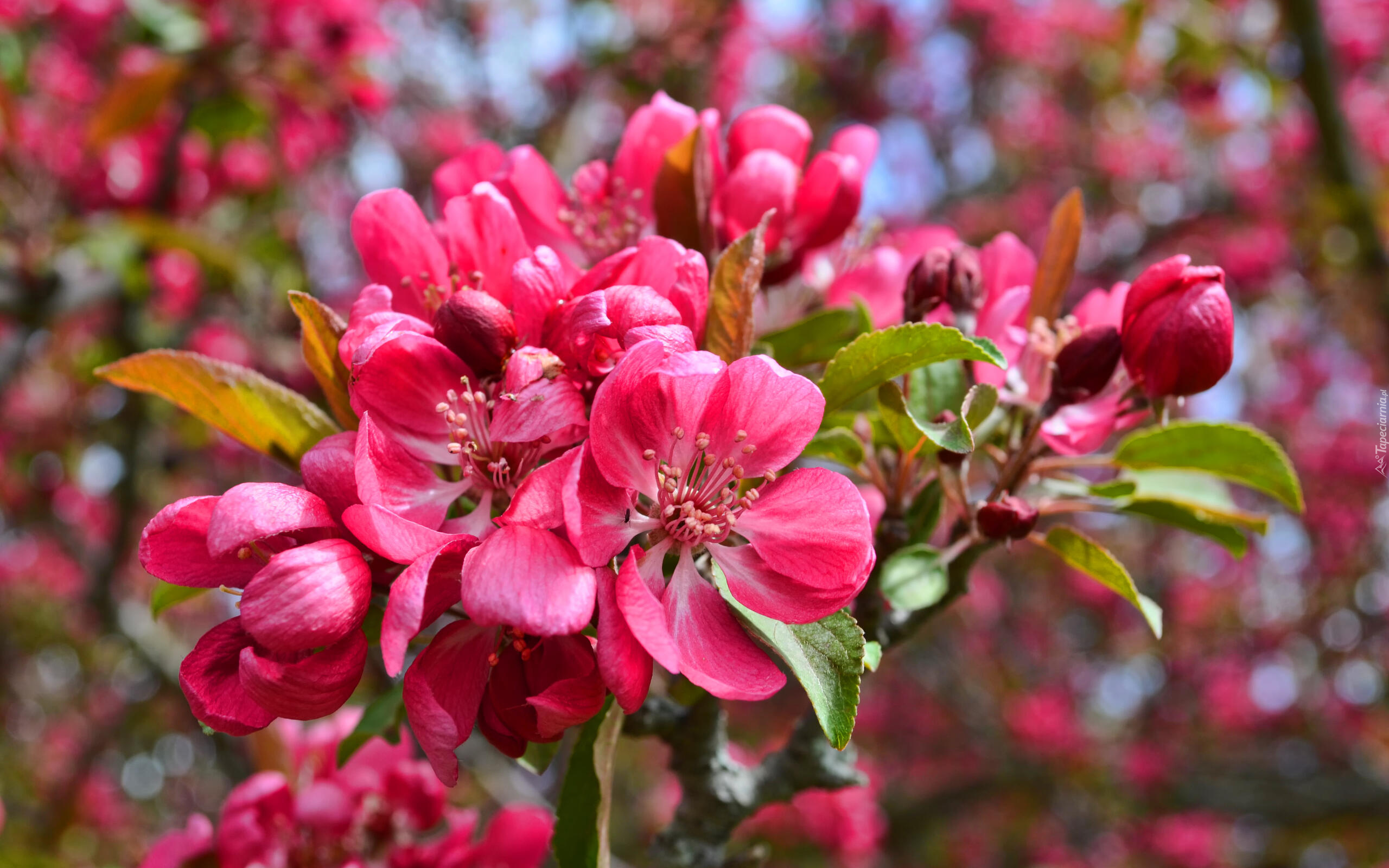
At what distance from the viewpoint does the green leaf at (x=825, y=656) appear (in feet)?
2.37

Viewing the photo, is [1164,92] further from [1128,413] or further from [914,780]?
[1128,413]

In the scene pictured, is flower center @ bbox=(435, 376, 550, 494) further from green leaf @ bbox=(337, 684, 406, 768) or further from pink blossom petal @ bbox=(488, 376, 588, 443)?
green leaf @ bbox=(337, 684, 406, 768)

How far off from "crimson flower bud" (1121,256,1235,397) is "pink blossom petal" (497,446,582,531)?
24.6 inches

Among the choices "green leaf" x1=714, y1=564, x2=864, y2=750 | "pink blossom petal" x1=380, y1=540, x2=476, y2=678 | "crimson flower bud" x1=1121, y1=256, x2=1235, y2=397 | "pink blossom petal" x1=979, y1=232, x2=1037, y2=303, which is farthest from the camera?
"pink blossom petal" x1=979, y1=232, x2=1037, y2=303

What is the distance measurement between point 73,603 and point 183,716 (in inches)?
50.8

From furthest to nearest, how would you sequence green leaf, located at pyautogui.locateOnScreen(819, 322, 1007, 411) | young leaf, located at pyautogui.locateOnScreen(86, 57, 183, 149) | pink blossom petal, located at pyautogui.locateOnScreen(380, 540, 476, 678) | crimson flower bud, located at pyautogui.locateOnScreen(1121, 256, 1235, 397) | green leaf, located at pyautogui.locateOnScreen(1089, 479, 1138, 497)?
young leaf, located at pyautogui.locateOnScreen(86, 57, 183, 149), green leaf, located at pyautogui.locateOnScreen(1089, 479, 1138, 497), crimson flower bud, located at pyautogui.locateOnScreen(1121, 256, 1235, 397), green leaf, located at pyautogui.locateOnScreen(819, 322, 1007, 411), pink blossom petal, located at pyautogui.locateOnScreen(380, 540, 476, 678)

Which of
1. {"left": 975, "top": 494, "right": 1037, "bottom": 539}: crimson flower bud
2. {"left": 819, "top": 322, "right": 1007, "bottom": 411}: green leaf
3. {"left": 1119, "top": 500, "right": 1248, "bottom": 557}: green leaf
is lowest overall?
A: {"left": 1119, "top": 500, "right": 1248, "bottom": 557}: green leaf

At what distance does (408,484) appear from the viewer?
32.9 inches

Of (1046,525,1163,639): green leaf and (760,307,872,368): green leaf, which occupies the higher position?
(760,307,872,368): green leaf

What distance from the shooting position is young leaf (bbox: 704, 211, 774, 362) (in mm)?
835

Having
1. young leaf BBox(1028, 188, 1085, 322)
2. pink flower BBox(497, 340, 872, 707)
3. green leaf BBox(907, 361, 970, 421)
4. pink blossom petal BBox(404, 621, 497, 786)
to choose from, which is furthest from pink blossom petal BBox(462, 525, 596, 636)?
young leaf BBox(1028, 188, 1085, 322)

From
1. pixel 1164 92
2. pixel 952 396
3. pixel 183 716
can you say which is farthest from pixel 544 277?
pixel 1164 92

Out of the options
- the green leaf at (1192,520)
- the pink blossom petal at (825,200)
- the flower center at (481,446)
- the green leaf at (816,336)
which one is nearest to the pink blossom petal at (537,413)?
the flower center at (481,446)

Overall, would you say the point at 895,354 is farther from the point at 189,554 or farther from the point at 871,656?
the point at 189,554
